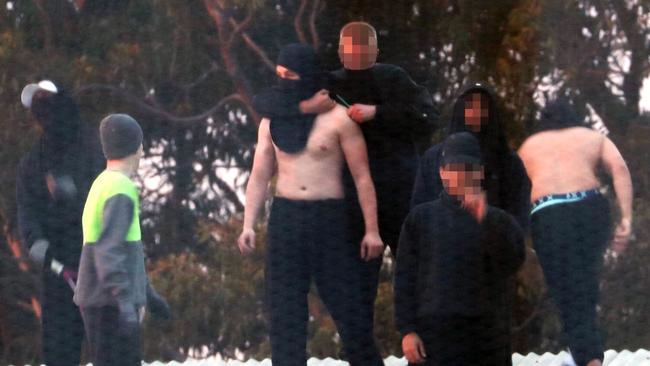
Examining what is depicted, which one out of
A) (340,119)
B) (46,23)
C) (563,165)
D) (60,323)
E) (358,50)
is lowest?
(60,323)

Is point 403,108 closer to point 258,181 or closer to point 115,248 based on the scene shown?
point 258,181

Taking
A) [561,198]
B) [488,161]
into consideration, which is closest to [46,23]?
[488,161]

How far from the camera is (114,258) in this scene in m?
2.91

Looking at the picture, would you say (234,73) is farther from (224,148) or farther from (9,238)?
(9,238)

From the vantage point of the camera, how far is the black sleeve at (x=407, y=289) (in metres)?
2.62

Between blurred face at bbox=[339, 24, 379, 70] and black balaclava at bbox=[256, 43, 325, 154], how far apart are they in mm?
61

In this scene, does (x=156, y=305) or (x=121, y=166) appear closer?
(x=121, y=166)

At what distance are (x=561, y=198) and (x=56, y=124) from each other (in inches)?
43.7

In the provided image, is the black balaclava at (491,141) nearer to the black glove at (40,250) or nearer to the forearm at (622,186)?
the forearm at (622,186)

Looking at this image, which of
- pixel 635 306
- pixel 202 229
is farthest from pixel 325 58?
pixel 635 306

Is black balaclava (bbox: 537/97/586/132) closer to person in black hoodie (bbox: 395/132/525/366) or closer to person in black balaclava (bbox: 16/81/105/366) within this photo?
person in black hoodie (bbox: 395/132/525/366)

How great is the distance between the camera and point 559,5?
328 cm

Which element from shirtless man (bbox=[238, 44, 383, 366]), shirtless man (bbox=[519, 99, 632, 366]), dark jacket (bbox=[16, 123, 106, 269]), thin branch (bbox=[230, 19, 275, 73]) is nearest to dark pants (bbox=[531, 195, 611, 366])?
shirtless man (bbox=[519, 99, 632, 366])

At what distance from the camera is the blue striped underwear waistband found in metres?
2.93
